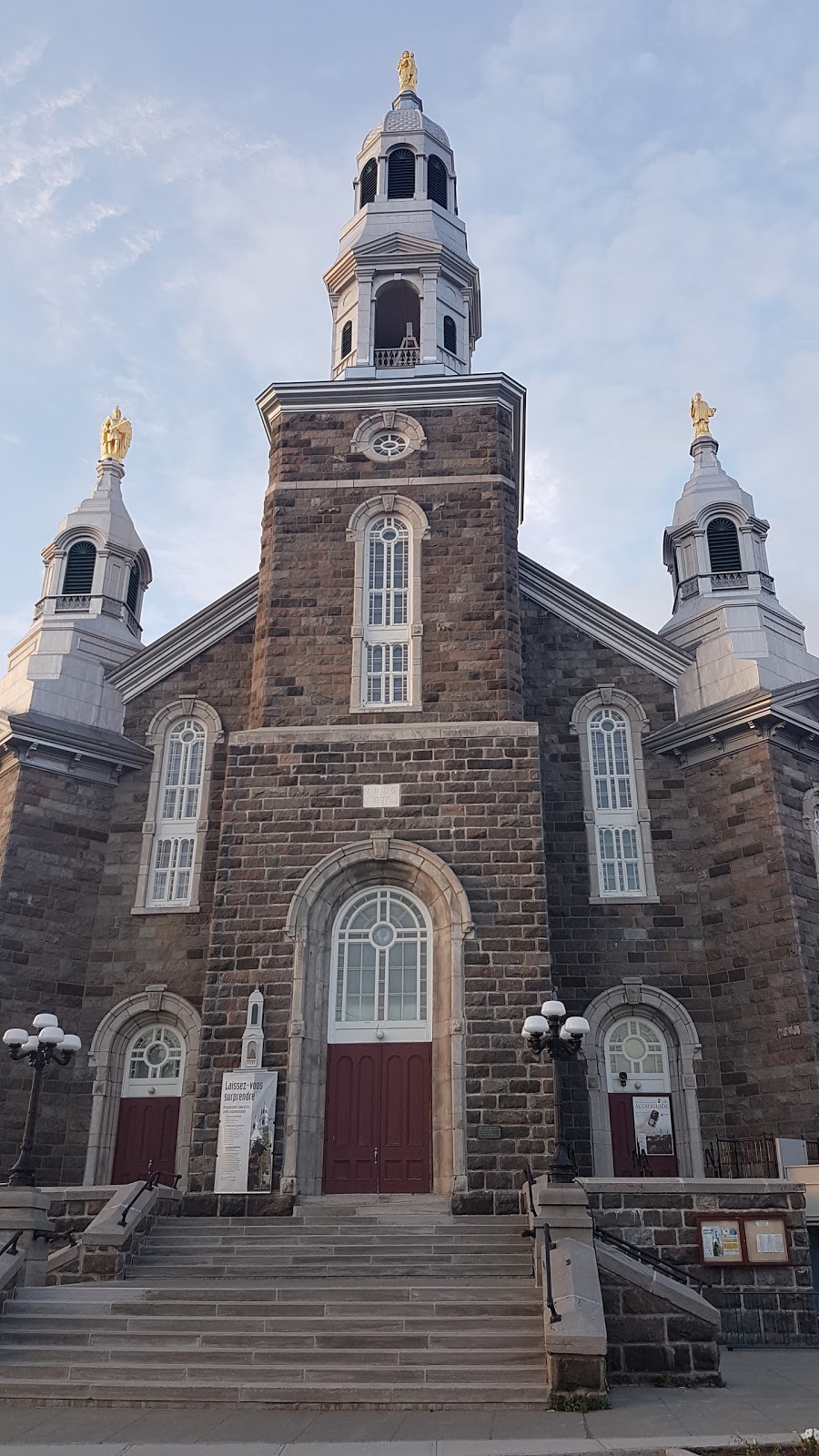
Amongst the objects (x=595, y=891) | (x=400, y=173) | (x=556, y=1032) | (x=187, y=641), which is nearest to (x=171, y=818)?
(x=187, y=641)

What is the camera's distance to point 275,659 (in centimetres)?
2083

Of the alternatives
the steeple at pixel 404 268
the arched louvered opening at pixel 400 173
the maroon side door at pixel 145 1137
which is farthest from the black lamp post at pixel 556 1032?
the arched louvered opening at pixel 400 173

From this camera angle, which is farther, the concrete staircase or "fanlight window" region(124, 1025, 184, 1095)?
"fanlight window" region(124, 1025, 184, 1095)

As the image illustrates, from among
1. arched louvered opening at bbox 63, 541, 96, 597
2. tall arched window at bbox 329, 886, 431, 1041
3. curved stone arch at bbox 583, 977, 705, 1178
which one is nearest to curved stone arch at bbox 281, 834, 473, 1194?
tall arched window at bbox 329, 886, 431, 1041

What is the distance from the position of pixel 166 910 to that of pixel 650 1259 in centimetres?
1075

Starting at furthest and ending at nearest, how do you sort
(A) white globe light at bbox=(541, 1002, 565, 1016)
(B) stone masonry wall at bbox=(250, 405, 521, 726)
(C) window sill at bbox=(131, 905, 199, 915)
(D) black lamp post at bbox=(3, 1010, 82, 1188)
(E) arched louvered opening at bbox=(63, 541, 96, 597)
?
(E) arched louvered opening at bbox=(63, 541, 96, 597), (C) window sill at bbox=(131, 905, 199, 915), (B) stone masonry wall at bbox=(250, 405, 521, 726), (A) white globe light at bbox=(541, 1002, 565, 1016), (D) black lamp post at bbox=(3, 1010, 82, 1188)

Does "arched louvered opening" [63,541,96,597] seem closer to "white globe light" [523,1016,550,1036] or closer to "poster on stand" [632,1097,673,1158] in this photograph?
"white globe light" [523,1016,550,1036]

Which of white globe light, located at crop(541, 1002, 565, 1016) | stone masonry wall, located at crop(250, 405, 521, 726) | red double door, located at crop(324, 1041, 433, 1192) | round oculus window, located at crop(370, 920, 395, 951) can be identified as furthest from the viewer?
stone masonry wall, located at crop(250, 405, 521, 726)

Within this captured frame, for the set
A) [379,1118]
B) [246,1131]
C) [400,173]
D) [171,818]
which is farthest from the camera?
[400,173]

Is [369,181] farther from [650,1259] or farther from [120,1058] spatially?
[650,1259]

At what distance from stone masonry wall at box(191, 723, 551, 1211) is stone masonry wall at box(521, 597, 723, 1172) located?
2463 mm

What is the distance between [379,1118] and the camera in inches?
703

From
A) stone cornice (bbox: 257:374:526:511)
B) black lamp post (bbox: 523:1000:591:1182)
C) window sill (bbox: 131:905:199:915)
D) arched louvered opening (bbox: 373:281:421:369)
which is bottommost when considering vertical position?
black lamp post (bbox: 523:1000:591:1182)

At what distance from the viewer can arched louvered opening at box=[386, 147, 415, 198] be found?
88.3 ft
